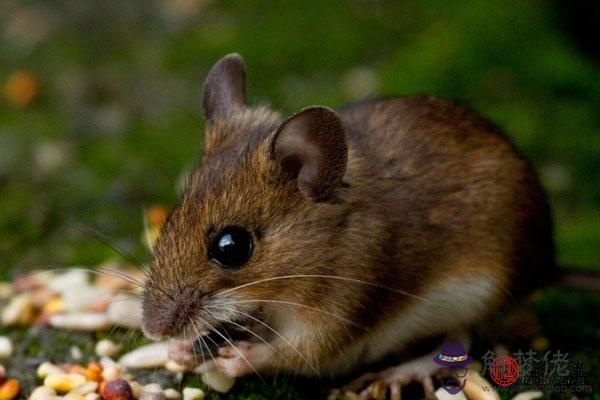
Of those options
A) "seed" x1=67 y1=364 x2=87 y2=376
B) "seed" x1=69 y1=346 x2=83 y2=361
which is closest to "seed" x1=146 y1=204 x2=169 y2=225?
"seed" x1=69 y1=346 x2=83 y2=361

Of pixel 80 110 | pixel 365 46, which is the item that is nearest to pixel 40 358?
pixel 80 110

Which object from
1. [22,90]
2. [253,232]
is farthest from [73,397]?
[22,90]

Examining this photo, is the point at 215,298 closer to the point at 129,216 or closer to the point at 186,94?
the point at 129,216

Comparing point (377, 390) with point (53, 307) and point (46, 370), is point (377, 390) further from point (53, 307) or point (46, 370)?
point (53, 307)

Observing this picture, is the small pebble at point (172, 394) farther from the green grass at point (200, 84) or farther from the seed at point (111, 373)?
the green grass at point (200, 84)

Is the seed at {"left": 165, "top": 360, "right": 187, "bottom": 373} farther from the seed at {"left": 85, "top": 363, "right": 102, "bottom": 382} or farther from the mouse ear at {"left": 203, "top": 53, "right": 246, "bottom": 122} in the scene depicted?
the mouse ear at {"left": 203, "top": 53, "right": 246, "bottom": 122}
